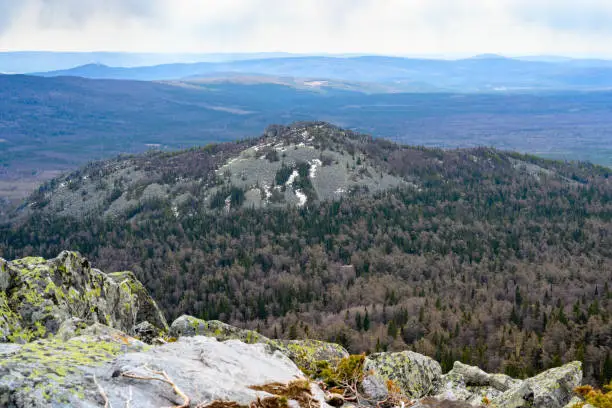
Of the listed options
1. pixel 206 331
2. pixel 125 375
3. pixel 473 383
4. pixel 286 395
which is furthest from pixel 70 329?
pixel 473 383

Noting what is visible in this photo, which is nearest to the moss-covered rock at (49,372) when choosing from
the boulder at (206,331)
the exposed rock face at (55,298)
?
the exposed rock face at (55,298)

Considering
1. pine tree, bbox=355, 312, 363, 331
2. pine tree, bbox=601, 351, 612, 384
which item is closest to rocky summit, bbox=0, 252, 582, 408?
pine tree, bbox=601, 351, 612, 384

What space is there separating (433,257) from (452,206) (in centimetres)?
5485

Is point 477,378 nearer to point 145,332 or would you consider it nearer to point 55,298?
point 145,332

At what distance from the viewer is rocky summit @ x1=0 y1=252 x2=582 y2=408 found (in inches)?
409

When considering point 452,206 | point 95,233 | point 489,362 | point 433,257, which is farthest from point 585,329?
point 95,233

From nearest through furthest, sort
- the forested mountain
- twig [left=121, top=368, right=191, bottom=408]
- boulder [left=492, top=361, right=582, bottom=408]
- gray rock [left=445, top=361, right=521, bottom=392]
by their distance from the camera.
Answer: twig [left=121, top=368, right=191, bottom=408] < boulder [left=492, top=361, right=582, bottom=408] < gray rock [left=445, top=361, right=521, bottom=392] < the forested mountain

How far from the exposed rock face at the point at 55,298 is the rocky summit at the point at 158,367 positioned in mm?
52

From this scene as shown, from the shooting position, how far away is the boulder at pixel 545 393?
2012 centimetres

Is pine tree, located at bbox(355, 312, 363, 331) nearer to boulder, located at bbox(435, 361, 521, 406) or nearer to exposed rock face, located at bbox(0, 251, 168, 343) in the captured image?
boulder, located at bbox(435, 361, 521, 406)

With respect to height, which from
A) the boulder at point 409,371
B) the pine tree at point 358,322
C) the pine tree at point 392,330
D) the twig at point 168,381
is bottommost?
the pine tree at point 358,322

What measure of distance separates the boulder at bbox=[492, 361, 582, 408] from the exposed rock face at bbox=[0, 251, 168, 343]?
18493mm

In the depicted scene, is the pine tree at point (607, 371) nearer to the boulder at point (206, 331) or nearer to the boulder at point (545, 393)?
the boulder at point (545, 393)

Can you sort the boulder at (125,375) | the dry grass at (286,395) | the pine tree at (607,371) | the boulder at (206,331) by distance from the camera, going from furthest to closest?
the pine tree at (607,371) → the boulder at (206,331) → the dry grass at (286,395) → the boulder at (125,375)
